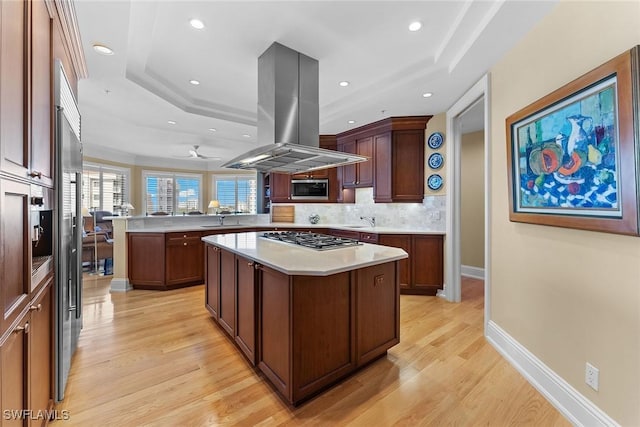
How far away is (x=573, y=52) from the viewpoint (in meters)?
1.65

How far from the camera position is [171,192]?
8.67 metres

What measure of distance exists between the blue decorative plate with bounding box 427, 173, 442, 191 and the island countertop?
1.99 m

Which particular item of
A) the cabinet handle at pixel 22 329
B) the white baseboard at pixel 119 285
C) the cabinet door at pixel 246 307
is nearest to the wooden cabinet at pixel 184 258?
the white baseboard at pixel 119 285

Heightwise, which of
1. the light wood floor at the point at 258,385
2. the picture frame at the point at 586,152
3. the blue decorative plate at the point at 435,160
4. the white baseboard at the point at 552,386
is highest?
the blue decorative plate at the point at 435,160

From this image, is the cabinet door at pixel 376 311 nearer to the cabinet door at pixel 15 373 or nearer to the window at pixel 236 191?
the cabinet door at pixel 15 373

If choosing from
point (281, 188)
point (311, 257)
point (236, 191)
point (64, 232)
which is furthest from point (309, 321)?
point (236, 191)

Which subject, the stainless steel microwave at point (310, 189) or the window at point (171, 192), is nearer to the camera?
the stainless steel microwave at point (310, 189)

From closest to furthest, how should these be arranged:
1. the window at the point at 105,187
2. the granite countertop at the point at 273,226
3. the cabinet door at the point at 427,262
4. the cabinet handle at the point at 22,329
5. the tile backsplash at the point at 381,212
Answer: the cabinet handle at the point at 22,329 < the cabinet door at the point at 427,262 < the granite countertop at the point at 273,226 < the tile backsplash at the point at 381,212 < the window at the point at 105,187

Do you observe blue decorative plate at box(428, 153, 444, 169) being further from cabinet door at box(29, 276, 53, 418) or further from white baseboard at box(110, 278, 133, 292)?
white baseboard at box(110, 278, 133, 292)

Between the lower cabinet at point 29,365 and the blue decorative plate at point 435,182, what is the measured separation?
4.07m

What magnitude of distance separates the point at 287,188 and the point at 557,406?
15.0 feet

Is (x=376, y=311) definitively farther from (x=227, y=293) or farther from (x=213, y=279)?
(x=213, y=279)

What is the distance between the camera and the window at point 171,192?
8234mm

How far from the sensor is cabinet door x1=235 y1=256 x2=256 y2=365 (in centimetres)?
205
